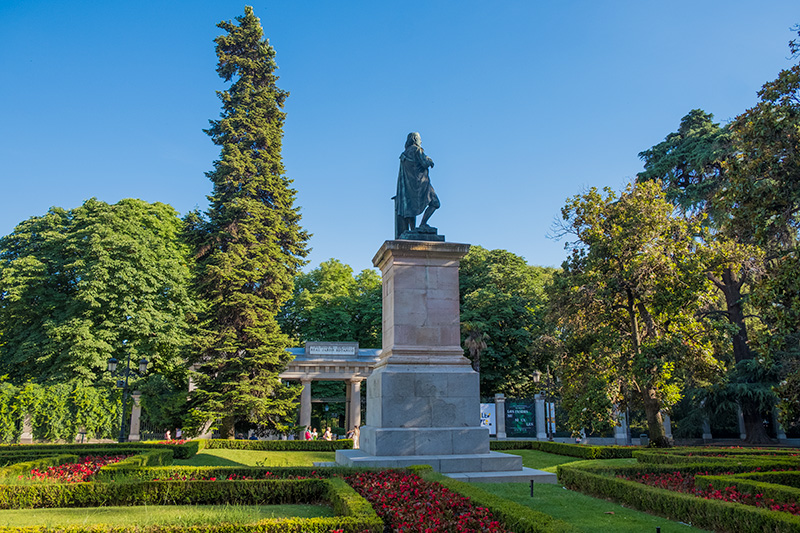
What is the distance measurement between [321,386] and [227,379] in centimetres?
1672

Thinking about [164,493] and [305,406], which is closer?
[164,493]

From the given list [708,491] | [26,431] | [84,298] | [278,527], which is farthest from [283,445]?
[278,527]

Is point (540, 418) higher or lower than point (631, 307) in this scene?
lower

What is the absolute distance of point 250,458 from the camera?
19.2m

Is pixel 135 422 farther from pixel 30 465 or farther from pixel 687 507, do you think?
pixel 687 507

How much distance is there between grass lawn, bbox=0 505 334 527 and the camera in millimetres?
6738

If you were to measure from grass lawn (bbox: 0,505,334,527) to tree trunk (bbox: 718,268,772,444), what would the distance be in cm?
2790

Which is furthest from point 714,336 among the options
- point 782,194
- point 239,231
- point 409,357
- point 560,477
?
point 239,231

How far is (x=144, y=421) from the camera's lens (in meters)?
32.0

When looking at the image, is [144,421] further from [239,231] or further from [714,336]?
[714,336]

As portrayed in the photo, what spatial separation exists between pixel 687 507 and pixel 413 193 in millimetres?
9574

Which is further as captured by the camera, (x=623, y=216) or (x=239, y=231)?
(x=239, y=231)

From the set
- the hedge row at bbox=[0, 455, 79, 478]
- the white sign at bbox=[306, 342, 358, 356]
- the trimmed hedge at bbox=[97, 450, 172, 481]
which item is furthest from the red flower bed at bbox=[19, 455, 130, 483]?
the white sign at bbox=[306, 342, 358, 356]

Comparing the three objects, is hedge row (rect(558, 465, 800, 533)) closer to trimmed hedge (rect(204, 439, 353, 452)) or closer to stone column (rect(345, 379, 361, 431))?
trimmed hedge (rect(204, 439, 353, 452))
